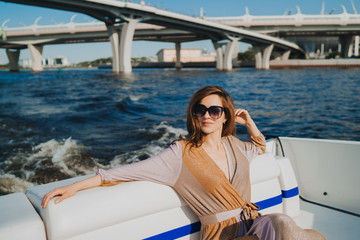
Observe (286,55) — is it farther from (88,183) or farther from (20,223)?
(20,223)

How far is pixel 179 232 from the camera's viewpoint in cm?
206

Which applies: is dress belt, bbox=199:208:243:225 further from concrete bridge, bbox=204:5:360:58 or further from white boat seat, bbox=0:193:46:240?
concrete bridge, bbox=204:5:360:58

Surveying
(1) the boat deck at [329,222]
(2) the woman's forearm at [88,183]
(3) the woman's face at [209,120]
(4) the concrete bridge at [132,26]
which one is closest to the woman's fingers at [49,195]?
(2) the woman's forearm at [88,183]

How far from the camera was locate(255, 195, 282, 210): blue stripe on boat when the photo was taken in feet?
8.36

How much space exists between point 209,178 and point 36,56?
70769 millimetres

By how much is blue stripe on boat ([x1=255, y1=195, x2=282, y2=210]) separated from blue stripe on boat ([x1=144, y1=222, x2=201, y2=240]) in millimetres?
658

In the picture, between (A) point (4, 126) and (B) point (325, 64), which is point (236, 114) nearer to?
(A) point (4, 126)

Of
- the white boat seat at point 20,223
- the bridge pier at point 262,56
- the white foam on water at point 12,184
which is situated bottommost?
the white foam on water at point 12,184

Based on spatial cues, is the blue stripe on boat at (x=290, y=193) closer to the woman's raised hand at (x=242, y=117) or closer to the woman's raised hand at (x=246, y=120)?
the woman's raised hand at (x=246, y=120)

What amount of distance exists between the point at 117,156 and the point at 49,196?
5.99 meters

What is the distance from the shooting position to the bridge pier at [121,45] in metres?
47.0

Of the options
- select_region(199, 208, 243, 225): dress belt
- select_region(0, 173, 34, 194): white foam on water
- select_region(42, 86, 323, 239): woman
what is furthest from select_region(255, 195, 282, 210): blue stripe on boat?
select_region(0, 173, 34, 194): white foam on water

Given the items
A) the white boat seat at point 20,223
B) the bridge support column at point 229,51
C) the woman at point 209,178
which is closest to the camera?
the white boat seat at point 20,223

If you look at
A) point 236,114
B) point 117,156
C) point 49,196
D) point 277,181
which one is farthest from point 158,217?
point 117,156
